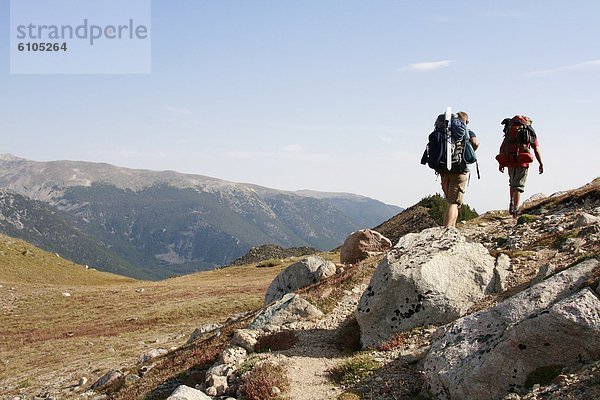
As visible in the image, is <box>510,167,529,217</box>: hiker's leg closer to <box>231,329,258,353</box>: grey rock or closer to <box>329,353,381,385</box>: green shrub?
<box>329,353,381,385</box>: green shrub

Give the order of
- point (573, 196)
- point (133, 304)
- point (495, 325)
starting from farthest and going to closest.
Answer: point (133, 304) → point (573, 196) → point (495, 325)

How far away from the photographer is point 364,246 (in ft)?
89.9

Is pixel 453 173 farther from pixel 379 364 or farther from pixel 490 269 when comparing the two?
pixel 379 364

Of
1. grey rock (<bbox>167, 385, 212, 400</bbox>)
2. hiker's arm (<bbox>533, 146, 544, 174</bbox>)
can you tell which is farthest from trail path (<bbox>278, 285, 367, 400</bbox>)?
hiker's arm (<bbox>533, 146, 544, 174</bbox>)

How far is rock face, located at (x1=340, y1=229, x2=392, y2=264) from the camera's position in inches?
1063

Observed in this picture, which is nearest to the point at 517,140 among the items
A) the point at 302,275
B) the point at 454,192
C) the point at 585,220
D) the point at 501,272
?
the point at 585,220

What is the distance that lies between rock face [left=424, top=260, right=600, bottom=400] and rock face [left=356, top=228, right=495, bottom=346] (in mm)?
2722

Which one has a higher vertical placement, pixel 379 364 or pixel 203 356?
pixel 379 364

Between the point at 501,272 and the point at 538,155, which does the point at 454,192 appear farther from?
the point at 538,155

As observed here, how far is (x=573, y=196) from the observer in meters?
24.3

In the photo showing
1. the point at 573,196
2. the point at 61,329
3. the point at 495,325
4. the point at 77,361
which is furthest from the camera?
the point at 61,329

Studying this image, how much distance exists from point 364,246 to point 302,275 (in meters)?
4.13

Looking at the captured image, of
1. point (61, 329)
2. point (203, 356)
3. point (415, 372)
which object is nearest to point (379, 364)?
point (415, 372)

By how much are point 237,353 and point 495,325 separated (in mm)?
7621
